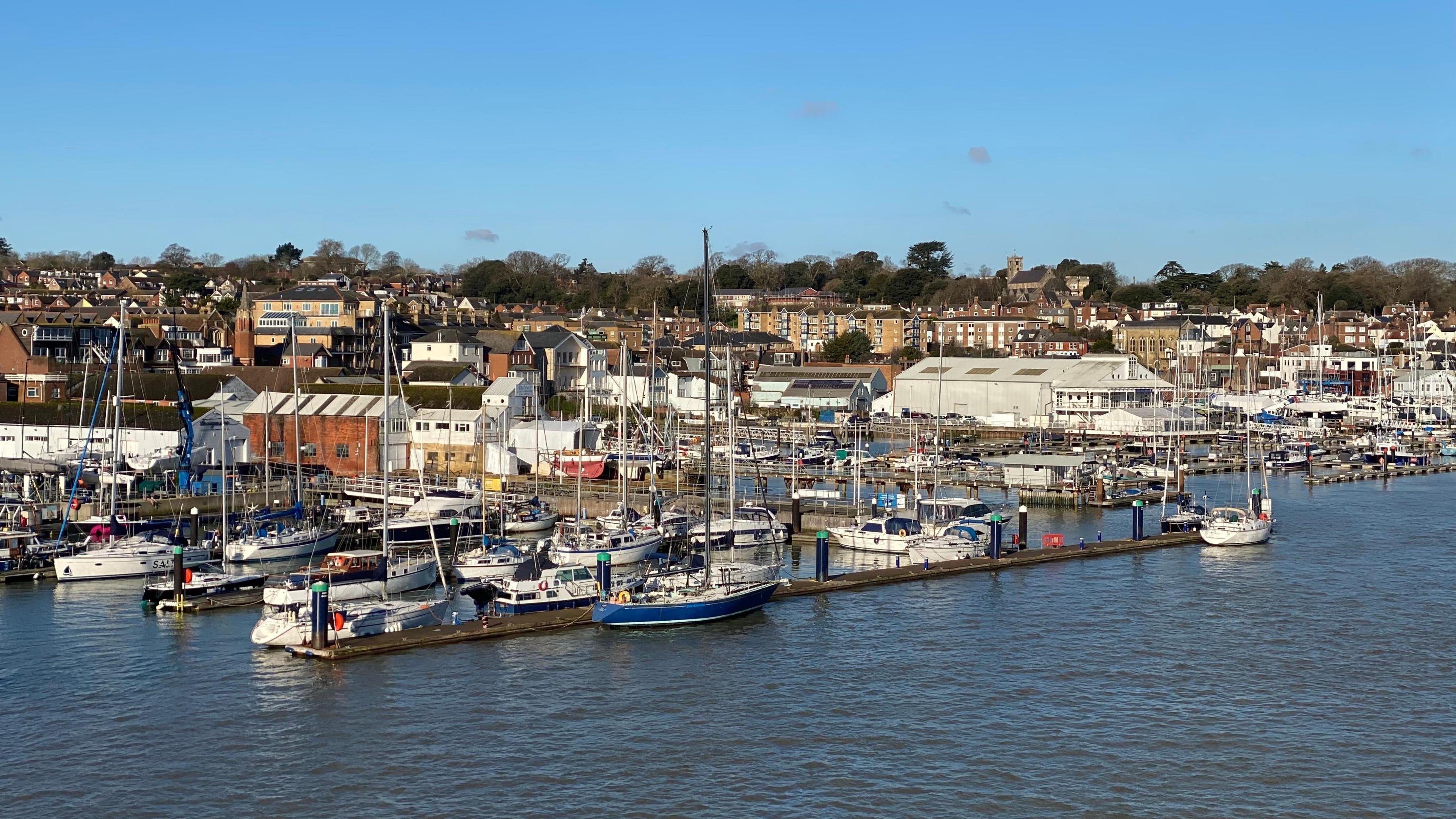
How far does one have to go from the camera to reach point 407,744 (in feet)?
64.5

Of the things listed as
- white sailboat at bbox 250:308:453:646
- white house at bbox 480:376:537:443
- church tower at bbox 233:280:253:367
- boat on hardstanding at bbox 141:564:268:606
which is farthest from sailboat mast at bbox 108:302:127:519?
church tower at bbox 233:280:253:367

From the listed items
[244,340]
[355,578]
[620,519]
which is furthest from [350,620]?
[244,340]

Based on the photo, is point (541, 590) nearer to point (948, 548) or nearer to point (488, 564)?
point (488, 564)

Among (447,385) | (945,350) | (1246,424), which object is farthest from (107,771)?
(945,350)

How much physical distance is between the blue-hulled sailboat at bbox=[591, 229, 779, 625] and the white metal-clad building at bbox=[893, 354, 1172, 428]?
47137mm

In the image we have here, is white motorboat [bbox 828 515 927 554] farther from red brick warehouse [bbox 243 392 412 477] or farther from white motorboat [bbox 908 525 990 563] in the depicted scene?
red brick warehouse [bbox 243 392 412 477]

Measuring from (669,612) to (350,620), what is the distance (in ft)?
18.1

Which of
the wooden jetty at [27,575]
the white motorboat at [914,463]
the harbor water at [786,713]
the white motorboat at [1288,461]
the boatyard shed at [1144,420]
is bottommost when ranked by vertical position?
the harbor water at [786,713]

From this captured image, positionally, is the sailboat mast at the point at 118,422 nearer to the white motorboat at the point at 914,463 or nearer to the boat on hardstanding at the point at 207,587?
the boat on hardstanding at the point at 207,587

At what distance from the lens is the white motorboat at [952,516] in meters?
34.7

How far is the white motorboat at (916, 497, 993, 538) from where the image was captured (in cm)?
3469

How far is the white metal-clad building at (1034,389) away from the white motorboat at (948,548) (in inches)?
1516

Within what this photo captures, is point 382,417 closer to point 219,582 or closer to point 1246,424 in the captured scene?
point 219,582

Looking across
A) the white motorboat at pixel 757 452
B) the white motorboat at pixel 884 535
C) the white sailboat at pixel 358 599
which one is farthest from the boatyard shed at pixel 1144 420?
the white sailboat at pixel 358 599
